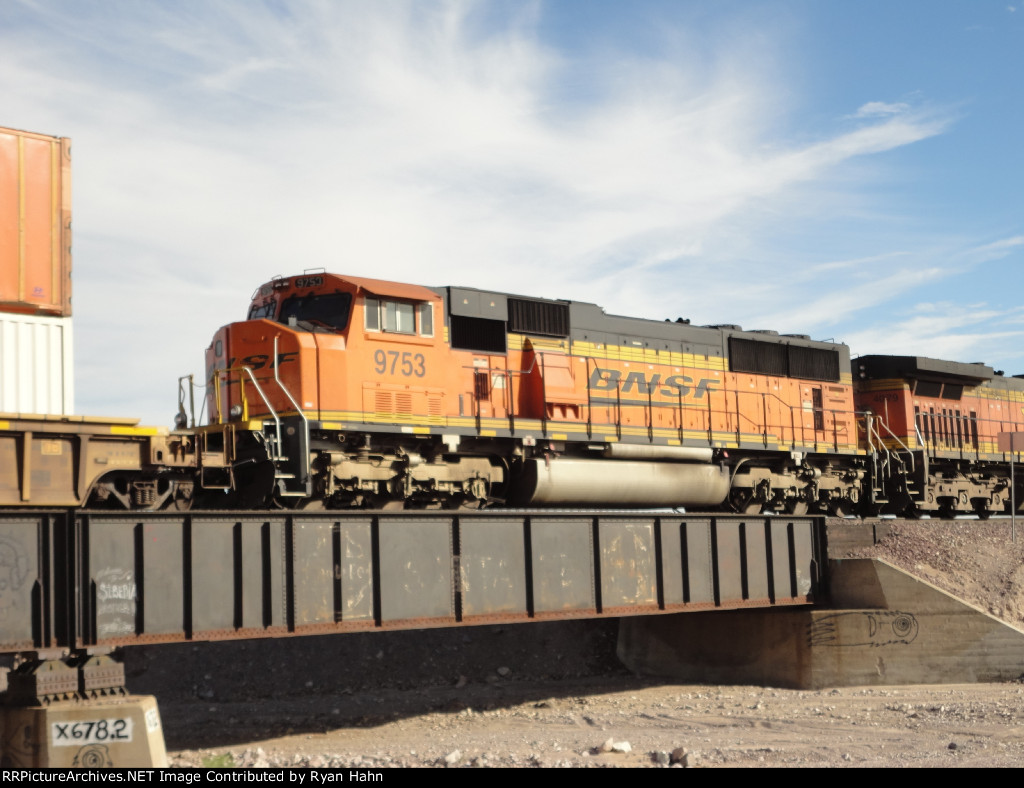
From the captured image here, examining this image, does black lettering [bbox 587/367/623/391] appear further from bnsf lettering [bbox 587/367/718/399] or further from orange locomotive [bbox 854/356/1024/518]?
orange locomotive [bbox 854/356/1024/518]

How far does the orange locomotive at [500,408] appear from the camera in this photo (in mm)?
16047

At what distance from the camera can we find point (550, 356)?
19453 millimetres

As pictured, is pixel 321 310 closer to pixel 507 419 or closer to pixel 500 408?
pixel 500 408

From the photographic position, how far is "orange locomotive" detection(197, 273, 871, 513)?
16047 mm

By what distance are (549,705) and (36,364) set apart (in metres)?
12.3

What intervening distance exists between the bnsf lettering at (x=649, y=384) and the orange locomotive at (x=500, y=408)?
4 centimetres

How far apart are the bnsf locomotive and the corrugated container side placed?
67cm

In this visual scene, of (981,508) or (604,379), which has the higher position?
(604,379)

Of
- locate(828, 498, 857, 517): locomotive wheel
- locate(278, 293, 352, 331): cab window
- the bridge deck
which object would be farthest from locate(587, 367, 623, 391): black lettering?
locate(828, 498, 857, 517): locomotive wheel

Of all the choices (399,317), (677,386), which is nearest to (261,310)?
(399,317)

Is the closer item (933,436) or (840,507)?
(840,507)

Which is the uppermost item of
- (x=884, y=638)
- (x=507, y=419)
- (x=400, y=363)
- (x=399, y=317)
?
(x=399, y=317)

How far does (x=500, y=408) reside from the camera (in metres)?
18.7

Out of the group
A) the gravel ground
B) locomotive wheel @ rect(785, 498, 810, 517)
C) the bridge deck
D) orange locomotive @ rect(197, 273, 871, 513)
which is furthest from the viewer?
locomotive wheel @ rect(785, 498, 810, 517)
